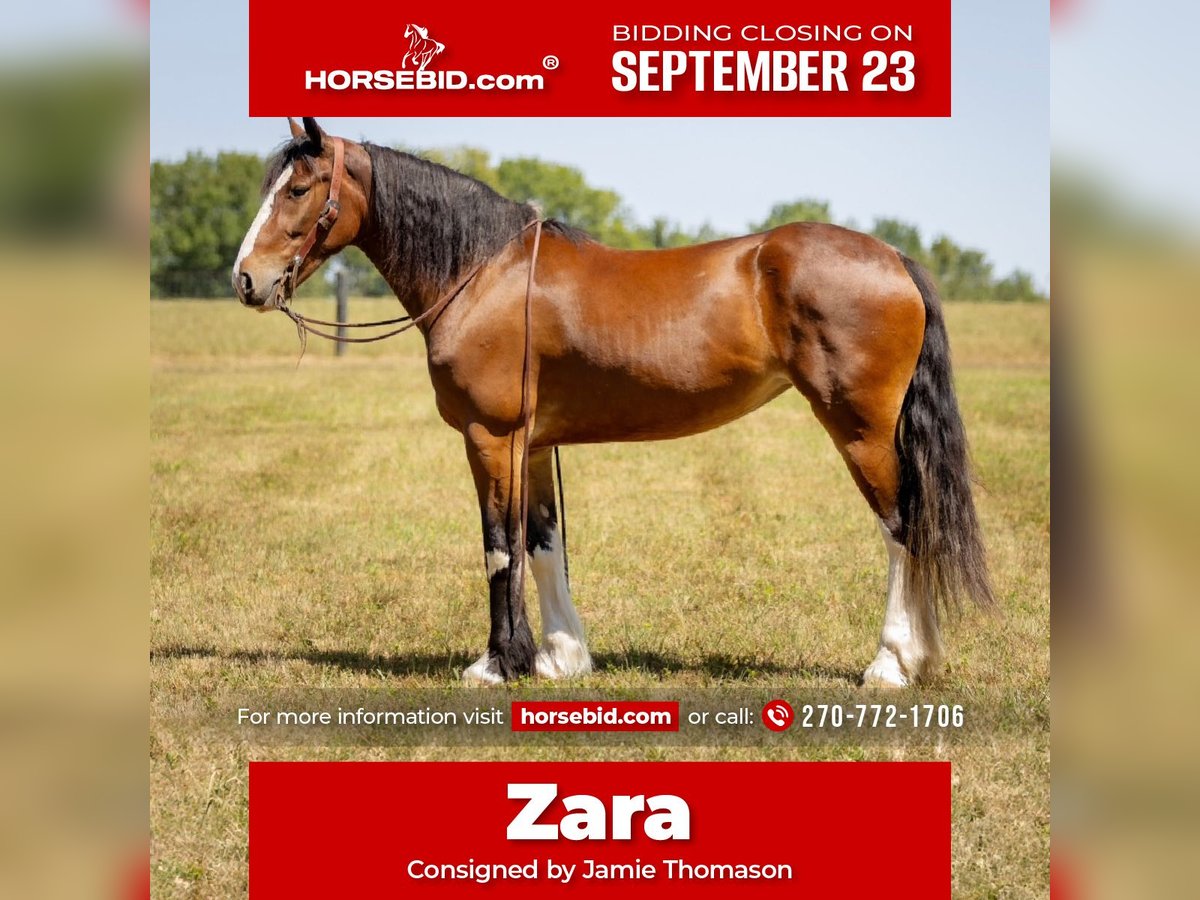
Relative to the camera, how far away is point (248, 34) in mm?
4918

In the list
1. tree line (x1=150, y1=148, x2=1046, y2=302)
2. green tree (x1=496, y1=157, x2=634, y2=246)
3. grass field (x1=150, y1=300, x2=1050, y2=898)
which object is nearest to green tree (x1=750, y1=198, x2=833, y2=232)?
tree line (x1=150, y1=148, x2=1046, y2=302)

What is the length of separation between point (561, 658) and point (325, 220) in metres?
2.50

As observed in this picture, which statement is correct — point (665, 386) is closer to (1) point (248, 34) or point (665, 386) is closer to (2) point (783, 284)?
(2) point (783, 284)

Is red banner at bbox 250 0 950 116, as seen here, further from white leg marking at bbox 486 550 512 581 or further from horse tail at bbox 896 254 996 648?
white leg marking at bbox 486 550 512 581

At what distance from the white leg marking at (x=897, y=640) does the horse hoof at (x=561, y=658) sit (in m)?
1.46

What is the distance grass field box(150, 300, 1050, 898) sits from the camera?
466 centimetres

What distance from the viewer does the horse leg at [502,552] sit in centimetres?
549

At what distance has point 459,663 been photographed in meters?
6.10

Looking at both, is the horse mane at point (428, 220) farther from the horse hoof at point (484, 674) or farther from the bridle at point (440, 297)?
the horse hoof at point (484, 674)

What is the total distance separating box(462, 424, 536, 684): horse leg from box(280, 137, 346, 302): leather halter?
3.69 feet

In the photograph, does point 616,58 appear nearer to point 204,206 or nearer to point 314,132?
point 314,132

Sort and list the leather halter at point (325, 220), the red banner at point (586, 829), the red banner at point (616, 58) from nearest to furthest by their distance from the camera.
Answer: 1. the red banner at point (586, 829)
2. the red banner at point (616, 58)
3. the leather halter at point (325, 220)
